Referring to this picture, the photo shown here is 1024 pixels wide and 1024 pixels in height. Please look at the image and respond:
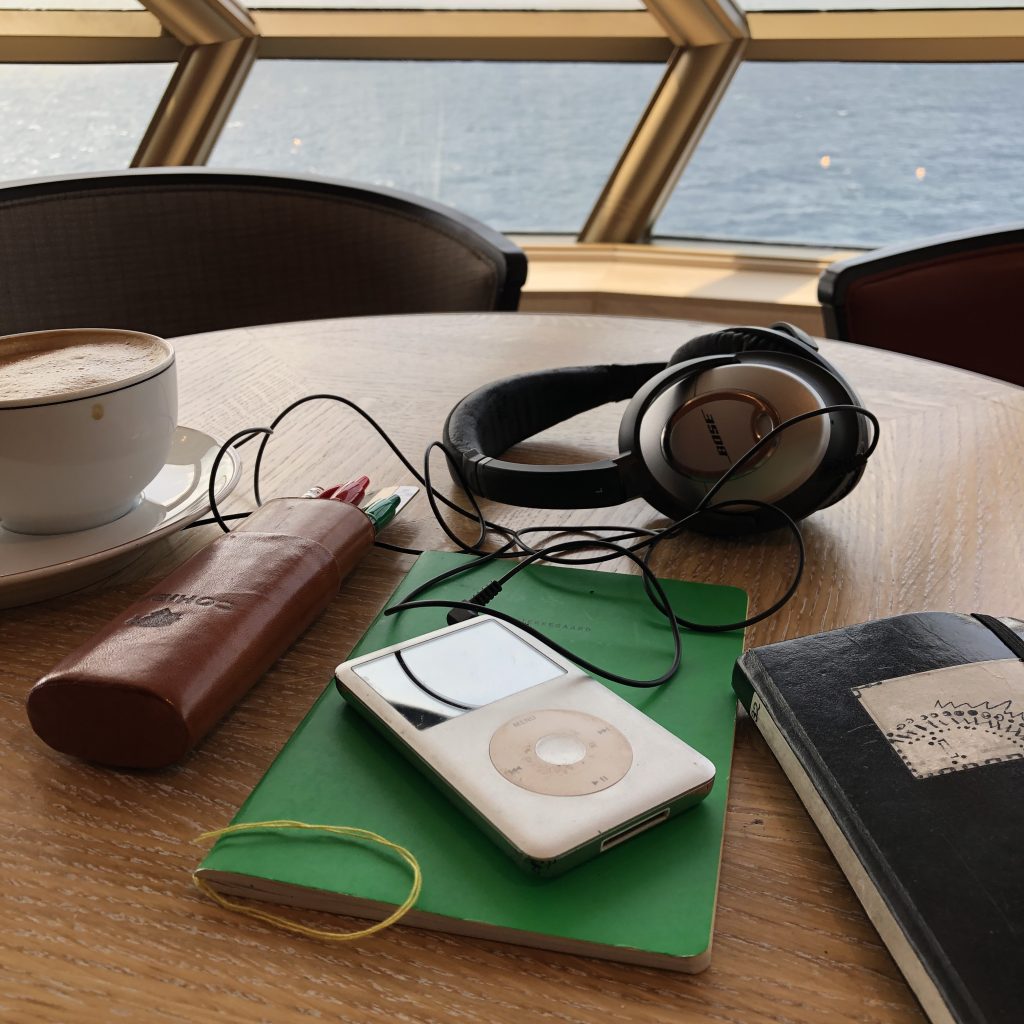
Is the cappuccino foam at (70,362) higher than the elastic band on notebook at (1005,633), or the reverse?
the cappuccino foam at (70,362)

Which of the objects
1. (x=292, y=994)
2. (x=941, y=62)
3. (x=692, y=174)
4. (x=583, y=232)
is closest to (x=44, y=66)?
(x=583, y=232)

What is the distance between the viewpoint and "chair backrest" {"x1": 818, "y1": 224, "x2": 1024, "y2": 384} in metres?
1.31

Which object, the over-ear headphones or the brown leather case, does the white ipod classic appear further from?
the over-ear headphones

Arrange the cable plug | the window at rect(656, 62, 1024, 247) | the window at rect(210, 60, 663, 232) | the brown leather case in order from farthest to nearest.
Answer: the window at rect(210, 60, 663, 232) < the window at rect(656, 62, 1024, 247) < the cable plug < the brown leather case

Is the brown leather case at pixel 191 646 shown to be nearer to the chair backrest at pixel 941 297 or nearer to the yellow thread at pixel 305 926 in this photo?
the yellow thread at pixel 305 926

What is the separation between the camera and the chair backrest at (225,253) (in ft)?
4.40

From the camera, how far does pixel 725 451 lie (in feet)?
2.07

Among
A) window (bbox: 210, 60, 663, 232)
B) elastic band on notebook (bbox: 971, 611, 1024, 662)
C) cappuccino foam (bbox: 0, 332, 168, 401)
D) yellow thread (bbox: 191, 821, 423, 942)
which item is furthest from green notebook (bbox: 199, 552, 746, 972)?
window (bbox: 210, 60, 663, 232)

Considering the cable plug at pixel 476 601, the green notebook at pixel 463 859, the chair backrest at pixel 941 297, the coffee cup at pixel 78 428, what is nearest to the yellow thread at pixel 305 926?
the green notebook at pixel 463 859

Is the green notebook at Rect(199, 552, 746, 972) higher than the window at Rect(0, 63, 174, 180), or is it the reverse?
the green notebook at Rect(199, 552, 746, 972)

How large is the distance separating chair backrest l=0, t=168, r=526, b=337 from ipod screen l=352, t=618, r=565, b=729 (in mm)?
890

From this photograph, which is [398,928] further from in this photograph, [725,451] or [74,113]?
[74,113]

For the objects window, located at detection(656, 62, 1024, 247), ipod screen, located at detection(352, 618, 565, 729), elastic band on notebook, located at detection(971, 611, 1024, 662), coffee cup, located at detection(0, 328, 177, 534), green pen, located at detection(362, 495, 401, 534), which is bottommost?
A: window, located at detection(656, 62, 1024, 247)

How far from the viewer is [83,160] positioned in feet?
9.07
